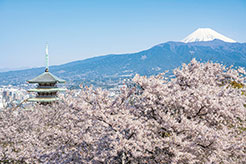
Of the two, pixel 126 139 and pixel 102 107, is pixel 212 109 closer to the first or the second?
pixel 126 139

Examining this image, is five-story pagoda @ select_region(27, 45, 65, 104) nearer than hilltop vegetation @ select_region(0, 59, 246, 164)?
No

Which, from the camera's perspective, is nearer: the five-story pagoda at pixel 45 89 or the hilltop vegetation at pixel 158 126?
the hilltop vegetation at pixel 158 126

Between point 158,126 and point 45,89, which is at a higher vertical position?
point 158,126

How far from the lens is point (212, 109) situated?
7941 millimetres

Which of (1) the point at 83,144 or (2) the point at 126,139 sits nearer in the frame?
(2) the point at 126,139

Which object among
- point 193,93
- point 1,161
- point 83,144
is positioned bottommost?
point 1,161

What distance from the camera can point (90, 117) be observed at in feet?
27.6

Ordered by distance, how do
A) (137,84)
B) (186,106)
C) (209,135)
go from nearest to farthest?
(209,135), (186,106), (137,84)

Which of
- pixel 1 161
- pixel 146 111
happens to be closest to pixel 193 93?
pixel 146 111

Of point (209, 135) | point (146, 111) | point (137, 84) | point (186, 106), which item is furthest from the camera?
point (137, 84)

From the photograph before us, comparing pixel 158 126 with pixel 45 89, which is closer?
pixel 158 126

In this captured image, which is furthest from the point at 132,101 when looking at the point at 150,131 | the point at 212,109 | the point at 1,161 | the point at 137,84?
the point at 1,161

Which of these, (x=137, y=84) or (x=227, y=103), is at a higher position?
(x=137, y=84)

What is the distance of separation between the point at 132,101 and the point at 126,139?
7.57 ft
